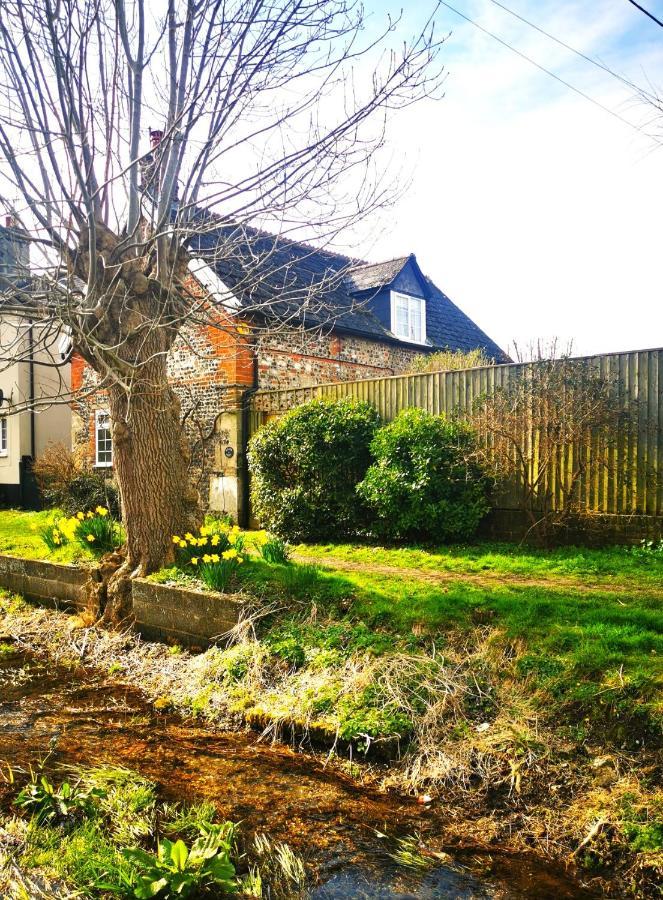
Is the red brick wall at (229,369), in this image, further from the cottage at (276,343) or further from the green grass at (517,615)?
the green grass at (517,615)

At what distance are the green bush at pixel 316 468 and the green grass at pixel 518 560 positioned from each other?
32.1 inches

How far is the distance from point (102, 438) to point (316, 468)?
9058 mm

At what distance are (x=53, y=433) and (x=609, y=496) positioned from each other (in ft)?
55.5

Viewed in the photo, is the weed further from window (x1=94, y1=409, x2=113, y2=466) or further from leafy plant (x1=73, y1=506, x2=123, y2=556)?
window (x1=94, y1=409, x2=113, y2=466)

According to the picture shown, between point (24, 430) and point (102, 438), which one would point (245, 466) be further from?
point (24, 430)

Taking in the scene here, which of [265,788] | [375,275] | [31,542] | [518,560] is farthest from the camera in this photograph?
[375,275]

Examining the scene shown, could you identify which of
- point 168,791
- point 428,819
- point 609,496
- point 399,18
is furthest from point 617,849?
point 399,18

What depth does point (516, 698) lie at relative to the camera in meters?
4.86

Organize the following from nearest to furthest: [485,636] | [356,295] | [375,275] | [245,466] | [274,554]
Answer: [485,636]
[274,554]
[245,466]
[356,295]
[375,275]

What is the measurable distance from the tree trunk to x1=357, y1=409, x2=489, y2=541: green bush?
2.98m

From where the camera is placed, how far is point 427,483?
31.0 ft

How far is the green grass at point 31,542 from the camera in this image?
958 cm

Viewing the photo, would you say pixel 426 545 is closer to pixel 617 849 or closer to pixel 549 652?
pixel 549 652

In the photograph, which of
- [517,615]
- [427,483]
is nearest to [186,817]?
[517,615]
